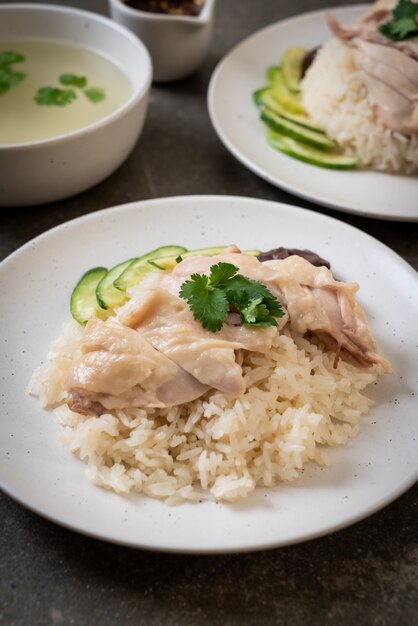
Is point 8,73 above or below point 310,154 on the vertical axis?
below

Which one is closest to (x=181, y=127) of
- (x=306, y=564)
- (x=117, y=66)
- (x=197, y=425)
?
(x=117, y=66)

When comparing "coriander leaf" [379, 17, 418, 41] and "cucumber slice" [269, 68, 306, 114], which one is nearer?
"coriander leaf" [379, 17, 418, 41]

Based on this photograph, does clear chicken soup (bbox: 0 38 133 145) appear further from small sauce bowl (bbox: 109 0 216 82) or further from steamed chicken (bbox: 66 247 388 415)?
steamed chicken (bbox: 66 247 388 415)

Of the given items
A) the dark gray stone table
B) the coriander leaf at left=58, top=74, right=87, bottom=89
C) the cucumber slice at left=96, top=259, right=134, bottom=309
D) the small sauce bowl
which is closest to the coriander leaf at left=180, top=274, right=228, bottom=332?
the cucumber slice at left=96, top=259, right=134, bottom=309

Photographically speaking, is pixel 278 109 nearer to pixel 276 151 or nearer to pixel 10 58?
pixel 276 151

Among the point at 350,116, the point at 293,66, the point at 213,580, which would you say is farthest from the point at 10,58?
the point at 213,580

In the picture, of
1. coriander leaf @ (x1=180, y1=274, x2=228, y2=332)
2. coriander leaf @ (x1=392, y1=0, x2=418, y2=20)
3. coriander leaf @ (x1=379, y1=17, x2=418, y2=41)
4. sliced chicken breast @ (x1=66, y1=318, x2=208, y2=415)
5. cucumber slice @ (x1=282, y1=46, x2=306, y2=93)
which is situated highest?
coriander leaf @ (x1=392, y1=0, x2=418, y2=20)

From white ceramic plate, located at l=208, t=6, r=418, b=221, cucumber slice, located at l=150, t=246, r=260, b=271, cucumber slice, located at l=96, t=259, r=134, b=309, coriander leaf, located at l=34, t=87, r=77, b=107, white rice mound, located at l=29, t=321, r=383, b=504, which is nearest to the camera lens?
white rice mound, located at l=29, t=321, r=383, b=504

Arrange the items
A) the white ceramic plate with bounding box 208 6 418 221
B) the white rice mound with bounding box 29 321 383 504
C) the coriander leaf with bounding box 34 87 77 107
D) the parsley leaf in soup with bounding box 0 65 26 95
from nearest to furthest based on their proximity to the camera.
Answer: the white rice mound with bounding box 29 321 383 504 < the white ceramic plate with bounding box 208 6 418 221 < the coriander leaf with bounding box 34 87 77 107 < the parsley leaf in soup with bounding box 0 65 26 95
